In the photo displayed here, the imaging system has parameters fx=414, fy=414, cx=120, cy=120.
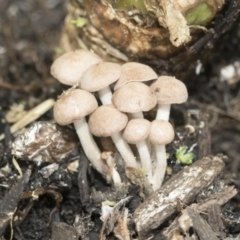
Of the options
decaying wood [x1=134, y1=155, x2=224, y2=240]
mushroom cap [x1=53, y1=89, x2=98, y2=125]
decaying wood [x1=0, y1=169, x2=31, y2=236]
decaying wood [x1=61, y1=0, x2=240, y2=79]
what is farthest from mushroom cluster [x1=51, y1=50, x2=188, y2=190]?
decaying wood [x1=0, y1=169, x2=31, y2=236]

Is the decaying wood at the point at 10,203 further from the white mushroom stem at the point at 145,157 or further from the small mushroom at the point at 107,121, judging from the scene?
the white mushroom stem at the point at 145,157

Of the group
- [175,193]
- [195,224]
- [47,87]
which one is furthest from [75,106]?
[47,87]

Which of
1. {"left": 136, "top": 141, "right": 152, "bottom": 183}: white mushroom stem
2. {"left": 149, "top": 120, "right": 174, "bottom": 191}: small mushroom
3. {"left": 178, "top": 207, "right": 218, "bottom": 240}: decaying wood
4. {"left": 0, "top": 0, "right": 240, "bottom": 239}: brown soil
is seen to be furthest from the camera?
{"left": 0, "top": 0, "right": 240, "bottom": 239}: brown soil

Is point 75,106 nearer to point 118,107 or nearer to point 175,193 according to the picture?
point 118,107

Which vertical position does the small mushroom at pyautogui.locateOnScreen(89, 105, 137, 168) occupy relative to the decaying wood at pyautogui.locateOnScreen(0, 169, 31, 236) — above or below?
above

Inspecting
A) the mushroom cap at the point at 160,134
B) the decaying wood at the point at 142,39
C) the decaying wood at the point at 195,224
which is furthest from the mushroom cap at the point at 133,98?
the decaying wood at the point at 195,224

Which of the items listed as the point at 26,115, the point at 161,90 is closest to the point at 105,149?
the point at 161,90

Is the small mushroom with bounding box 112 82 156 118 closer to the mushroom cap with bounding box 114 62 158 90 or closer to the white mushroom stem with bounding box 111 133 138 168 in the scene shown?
the mushroom cap with bounding box 114 62 158 90

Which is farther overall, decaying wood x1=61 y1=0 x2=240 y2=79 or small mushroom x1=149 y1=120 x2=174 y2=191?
decaying wood x1=61 y1=0 x2=240 y2=79
